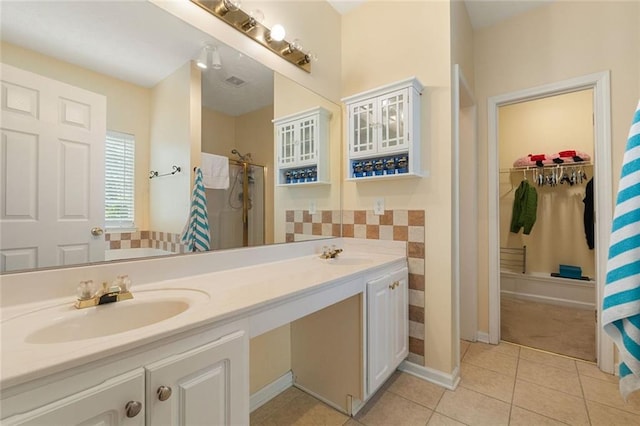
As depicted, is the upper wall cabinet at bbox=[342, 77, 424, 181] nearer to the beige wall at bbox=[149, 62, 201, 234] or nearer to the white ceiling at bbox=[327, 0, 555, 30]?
the white ceiling at bbox=[327, 0, 555, 30]

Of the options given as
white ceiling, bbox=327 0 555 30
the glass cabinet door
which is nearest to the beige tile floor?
the glass cabinet door

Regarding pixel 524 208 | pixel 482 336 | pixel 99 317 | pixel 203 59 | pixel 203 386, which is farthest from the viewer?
pixel 524 208

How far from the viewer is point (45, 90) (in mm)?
929

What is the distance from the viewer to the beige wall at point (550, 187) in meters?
3.34

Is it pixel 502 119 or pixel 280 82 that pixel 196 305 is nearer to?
pixel 280 82

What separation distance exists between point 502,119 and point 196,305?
14.6ft

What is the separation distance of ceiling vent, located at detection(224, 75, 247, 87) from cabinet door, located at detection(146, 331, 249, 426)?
134cm

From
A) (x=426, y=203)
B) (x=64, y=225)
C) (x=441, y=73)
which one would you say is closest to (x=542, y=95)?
(x=441, y=73)

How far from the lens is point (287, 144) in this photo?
192cm

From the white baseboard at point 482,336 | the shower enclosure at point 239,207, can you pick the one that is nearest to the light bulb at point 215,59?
the shower enclosure at point 239,207

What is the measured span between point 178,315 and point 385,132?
1.65m

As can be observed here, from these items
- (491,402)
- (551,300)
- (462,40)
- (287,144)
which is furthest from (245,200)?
(551,300)

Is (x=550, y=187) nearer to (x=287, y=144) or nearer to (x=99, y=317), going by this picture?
(x=287, y=144)

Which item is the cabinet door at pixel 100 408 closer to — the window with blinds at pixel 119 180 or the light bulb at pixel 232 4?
the window with blinds at pixel 119 180
